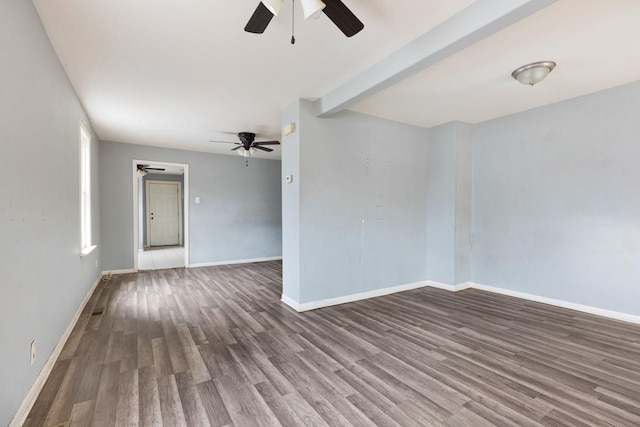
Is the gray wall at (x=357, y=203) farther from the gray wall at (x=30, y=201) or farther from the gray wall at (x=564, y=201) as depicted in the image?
the gray wall at (x=30, y=201)

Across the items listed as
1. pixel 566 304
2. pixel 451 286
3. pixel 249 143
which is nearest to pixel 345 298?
pixel 451 286

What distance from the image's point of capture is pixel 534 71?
8.59ft

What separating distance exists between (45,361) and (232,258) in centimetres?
454

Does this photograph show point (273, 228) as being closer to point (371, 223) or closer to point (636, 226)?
point (371, 223)

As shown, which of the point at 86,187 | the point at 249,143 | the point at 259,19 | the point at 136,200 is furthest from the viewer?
the point at 136,200

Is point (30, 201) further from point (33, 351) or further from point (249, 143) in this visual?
point (249, 143)

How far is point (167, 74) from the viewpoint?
2799 mm

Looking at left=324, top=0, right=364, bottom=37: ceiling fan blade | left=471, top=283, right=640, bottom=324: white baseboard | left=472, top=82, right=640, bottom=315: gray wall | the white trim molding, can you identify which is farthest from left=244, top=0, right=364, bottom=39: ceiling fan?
left=471, top=283, right=640, bottom=324: white baseboard

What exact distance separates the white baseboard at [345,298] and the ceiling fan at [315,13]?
2869mm

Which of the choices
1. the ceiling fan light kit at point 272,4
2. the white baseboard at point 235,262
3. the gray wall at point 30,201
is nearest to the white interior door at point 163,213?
the white baseboard at point 235,262

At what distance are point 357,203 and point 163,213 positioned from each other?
7.87 meters

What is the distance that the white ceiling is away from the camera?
76.2 inches

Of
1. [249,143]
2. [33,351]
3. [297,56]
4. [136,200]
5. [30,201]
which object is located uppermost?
[297,56]

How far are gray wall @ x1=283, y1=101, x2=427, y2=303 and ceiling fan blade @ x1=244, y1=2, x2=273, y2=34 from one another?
1.75 m
